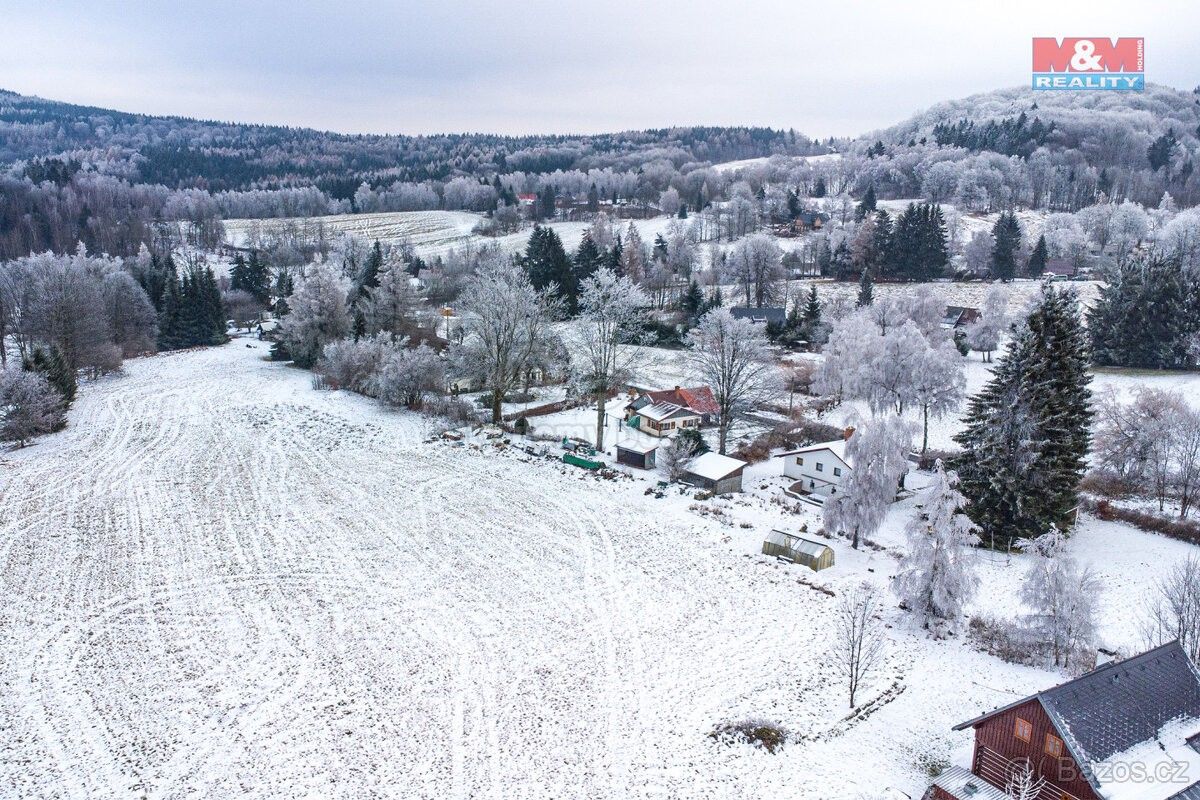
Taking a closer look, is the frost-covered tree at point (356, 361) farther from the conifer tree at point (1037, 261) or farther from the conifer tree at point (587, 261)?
the conifer tree at point (1037, 261)

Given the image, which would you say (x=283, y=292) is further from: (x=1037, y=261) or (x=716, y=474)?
(x=1037, y=261)

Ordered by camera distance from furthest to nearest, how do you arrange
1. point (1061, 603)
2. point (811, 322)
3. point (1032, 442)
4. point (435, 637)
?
point (811, 322), point (1032, 442), point (435, 637), point (1061, 603)

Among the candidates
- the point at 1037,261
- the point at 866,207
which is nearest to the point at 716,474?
the point at 1037,261

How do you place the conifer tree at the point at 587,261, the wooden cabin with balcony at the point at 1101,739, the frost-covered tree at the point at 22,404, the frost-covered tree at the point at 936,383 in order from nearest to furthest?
1. the wooden cabin with balcony at the point at 1101,739
2. the frost-covered tree at the point at 22,404
3. the frost-covered tree at the point at 936,383
4. the conifer tree at the point at 587,261

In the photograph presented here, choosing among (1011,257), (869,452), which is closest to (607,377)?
(869,452)

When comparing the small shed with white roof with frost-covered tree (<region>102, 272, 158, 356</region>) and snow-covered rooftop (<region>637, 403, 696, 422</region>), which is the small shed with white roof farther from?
frost-covered tree (<region>102, 272, 158, 356</region>)

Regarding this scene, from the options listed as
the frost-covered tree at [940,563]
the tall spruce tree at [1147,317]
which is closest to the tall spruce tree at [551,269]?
the tall spruce tree at [1147,317]
